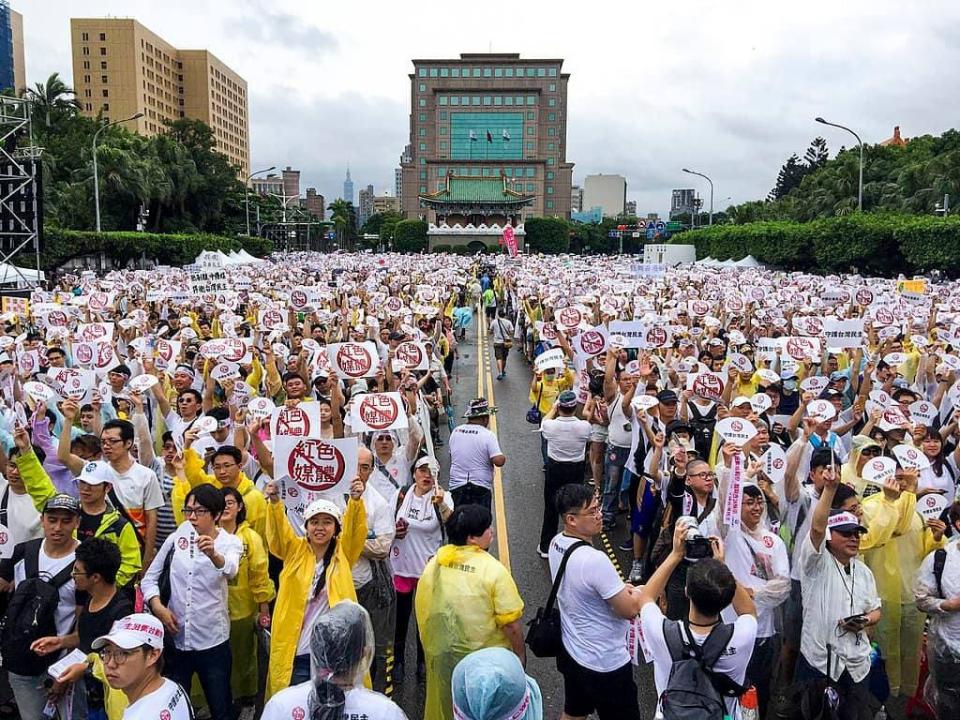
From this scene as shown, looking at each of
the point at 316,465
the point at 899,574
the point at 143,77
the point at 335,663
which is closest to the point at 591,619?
the point at 335,663

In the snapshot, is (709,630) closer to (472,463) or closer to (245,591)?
(245,591)

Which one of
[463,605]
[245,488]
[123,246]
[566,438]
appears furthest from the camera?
[123,246]

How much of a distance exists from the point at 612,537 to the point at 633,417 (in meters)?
1.17

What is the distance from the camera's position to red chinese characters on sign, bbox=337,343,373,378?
7734 millimetres

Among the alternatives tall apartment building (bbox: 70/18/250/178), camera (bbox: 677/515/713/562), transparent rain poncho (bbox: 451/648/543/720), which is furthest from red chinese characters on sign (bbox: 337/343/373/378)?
tall apartment building (bbox: 70/18/250/178)

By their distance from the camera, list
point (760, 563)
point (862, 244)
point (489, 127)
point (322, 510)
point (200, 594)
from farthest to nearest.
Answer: point (489, 127) < point (862, 244) < point (760, 563) < point (200, 594) < point (322, 510)

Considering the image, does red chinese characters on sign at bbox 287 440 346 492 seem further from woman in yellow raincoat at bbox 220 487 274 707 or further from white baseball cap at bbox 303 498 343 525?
white baseball cap at bbox 303 498 343 525

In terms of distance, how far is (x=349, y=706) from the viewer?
2.67 m

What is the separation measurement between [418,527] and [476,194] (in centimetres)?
10083

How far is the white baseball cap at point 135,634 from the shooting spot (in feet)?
9.49

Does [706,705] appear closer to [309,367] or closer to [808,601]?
[808,601]

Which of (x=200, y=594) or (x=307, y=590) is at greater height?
(x=307, y=590)

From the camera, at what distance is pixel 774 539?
14.0 ft

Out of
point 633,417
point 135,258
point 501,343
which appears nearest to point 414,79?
point 135,258
